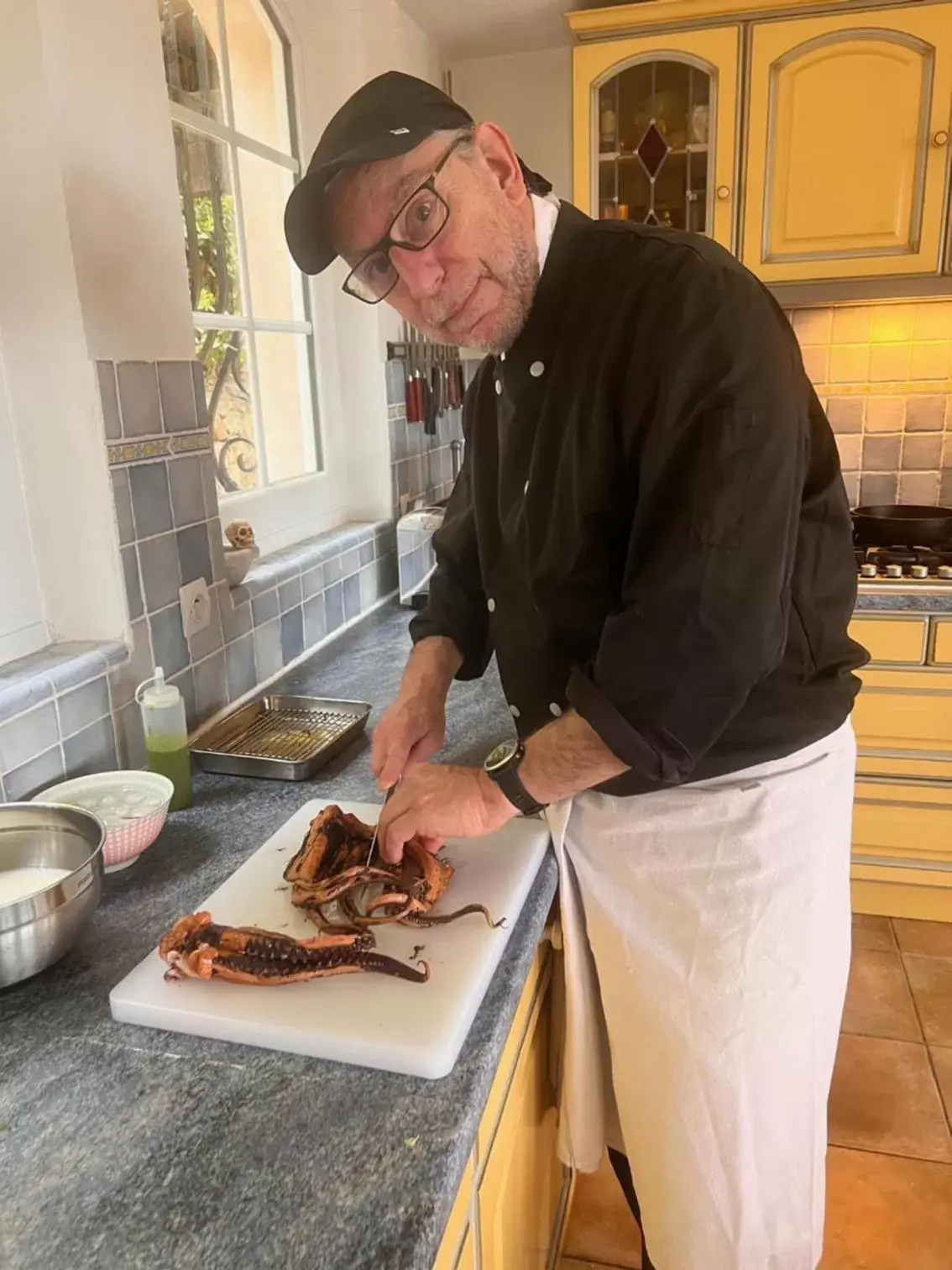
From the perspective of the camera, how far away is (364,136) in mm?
882

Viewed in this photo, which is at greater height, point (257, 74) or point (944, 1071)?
point (257, 74)

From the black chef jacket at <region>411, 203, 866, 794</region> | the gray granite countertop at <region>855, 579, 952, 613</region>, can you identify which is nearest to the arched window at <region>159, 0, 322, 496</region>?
the black chef jacket at <region>411, 203, 866, 794</region>

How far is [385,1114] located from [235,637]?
98cm

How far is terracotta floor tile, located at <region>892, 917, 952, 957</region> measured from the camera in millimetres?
2264

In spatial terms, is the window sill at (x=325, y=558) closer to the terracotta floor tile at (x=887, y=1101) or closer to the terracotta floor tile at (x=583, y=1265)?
the terracotta floor tile at (x=583, y=1265)

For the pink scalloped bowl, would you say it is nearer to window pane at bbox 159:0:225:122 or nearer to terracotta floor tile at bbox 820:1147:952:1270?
window pane at bbox 159:0:225:122

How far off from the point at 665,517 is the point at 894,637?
1.56m

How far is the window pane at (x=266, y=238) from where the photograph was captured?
5.94ft

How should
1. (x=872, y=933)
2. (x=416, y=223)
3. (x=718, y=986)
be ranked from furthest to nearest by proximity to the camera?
(x=872, y=933)
(x=718, y=986)
(x=416, y=223)

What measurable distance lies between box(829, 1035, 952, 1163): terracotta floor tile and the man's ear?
5.48 feet

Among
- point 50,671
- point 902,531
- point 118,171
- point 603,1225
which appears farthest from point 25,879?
point 902,531

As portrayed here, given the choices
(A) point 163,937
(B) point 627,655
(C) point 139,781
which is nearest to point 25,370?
(C) point 139,781

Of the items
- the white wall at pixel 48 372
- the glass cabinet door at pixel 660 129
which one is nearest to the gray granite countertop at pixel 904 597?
the glass cabinet door at pixel 660 129

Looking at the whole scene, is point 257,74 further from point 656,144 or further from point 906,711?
point 906,711
